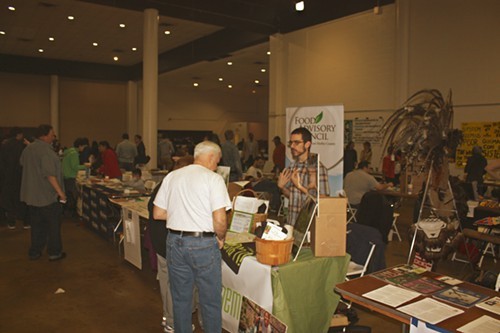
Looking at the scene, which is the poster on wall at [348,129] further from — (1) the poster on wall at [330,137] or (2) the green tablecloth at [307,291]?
(2) the green tablecloth at [307,291]

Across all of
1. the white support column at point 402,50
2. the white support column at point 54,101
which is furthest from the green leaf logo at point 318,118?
the white support column at point 54,101

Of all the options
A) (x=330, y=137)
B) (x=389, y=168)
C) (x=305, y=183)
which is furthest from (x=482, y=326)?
(x=389, y=168)

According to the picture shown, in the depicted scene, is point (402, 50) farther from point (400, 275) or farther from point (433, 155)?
point (400, 275)

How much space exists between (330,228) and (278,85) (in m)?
9.25

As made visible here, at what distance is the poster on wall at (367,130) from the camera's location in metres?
9.47

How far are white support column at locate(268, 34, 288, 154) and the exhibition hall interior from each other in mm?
41

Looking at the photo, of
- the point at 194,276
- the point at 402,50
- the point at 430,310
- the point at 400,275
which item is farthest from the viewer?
the point at 402,50

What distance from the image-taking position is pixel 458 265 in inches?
200

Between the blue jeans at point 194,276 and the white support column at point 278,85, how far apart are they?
8.91 meters

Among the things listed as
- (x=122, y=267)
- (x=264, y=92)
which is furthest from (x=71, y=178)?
(x=264, y=92)

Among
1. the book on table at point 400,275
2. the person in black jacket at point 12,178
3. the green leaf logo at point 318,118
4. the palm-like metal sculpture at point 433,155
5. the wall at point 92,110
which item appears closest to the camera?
the book on table at point 400,275

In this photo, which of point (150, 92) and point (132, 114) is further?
point (132, 114)

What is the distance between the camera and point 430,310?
1903 mm

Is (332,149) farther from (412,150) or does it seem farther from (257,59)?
(257,59)
